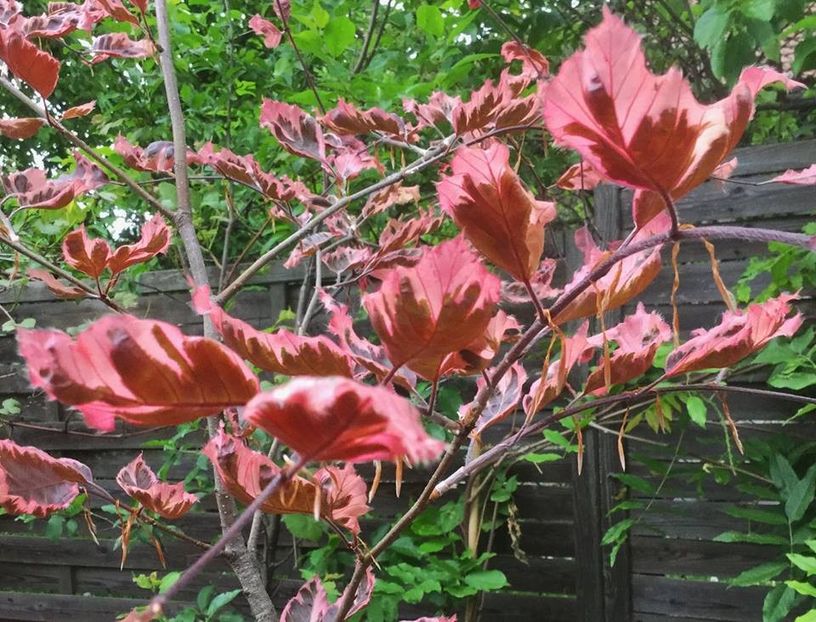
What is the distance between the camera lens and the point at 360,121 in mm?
906

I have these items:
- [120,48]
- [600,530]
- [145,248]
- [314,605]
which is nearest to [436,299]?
[314,605]

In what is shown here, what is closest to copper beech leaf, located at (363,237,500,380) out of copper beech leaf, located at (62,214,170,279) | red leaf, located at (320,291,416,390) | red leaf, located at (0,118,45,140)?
red leaf, located at (320,291,416,390)

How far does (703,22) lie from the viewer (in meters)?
1.28

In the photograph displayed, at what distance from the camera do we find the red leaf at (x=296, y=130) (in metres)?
0.87

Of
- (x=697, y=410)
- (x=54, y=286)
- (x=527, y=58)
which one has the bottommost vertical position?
(x=697, y=410)

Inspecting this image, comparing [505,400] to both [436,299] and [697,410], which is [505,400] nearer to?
[436,299]

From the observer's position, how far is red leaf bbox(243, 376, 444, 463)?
206 millimetres

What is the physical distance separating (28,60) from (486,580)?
50.6 inches

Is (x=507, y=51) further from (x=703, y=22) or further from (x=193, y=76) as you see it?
(x=193, y=76)

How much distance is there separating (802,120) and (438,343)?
81.0 inches

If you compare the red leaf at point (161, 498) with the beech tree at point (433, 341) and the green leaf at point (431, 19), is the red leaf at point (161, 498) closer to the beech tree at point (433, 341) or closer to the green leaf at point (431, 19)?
the beech tree at point (433, 341)

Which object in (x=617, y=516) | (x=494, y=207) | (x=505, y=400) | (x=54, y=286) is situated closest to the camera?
(x=494, y=207)

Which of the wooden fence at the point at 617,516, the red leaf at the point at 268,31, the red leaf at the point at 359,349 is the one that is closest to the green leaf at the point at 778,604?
the wooden fence at the point at 617,516

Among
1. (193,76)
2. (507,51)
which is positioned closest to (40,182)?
(507,51)
